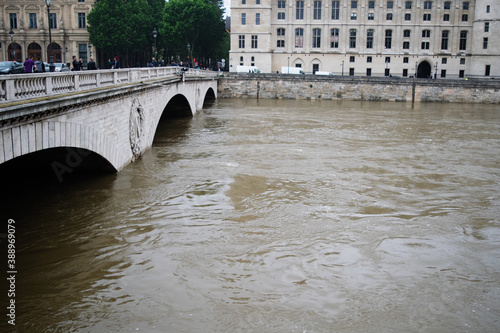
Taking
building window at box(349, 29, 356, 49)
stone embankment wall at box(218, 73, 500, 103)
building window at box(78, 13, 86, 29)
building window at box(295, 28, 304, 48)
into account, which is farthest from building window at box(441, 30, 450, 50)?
building window at box(78, 13, 86, 29)

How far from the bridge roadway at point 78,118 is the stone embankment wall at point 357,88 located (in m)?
40.5

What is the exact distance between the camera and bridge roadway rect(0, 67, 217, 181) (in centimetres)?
1073

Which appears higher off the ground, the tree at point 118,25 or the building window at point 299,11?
the building window at point 299,11

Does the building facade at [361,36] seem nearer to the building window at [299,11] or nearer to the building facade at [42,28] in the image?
the building window at [299,11]

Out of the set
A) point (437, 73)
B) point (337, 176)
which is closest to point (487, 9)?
point (437, 73)

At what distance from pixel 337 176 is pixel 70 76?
1098 centimetres

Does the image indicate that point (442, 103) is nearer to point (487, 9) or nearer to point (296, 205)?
point (487, 9)

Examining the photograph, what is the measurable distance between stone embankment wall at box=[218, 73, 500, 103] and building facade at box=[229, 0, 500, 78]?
15850 millimetres

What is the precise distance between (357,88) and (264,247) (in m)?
56.4

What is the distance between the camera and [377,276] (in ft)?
36.7

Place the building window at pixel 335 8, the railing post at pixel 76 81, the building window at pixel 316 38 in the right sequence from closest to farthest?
the railing post at pixel 76 81 → the building window at pixel 335 8 → the building window at pixel 316 38

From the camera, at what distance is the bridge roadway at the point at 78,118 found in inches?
423

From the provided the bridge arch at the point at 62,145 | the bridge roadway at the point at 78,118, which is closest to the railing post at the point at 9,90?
the bridge roadway at the point at 78,118

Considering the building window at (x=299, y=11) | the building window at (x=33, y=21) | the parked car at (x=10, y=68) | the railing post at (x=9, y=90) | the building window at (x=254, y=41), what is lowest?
the railing post at (x=9, y=90)
